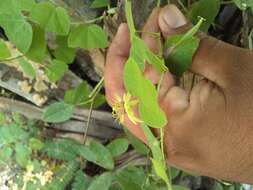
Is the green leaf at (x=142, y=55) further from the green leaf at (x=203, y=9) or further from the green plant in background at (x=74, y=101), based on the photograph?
the green leaf at (x=203, y=9)

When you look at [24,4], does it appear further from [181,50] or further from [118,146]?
[118,146]

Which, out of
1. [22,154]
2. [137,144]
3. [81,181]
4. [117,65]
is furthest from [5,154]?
[117,65]

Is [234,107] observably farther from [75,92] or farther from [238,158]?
[75,92]

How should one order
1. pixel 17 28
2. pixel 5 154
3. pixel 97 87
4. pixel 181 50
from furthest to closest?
pixel 5 154 < pixel 97 87 < pixel 17 28 < pixel 181 50

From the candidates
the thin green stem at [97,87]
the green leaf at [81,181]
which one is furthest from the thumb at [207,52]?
the green leaf at [81,181]

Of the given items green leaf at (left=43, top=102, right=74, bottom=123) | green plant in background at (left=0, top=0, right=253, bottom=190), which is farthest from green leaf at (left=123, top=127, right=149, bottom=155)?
green leaf at (left=43, top=102, right=74, bottom=123)

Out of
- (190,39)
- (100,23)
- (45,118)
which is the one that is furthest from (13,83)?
(190,39)

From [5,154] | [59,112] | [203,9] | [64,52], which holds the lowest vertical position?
[5,154]
